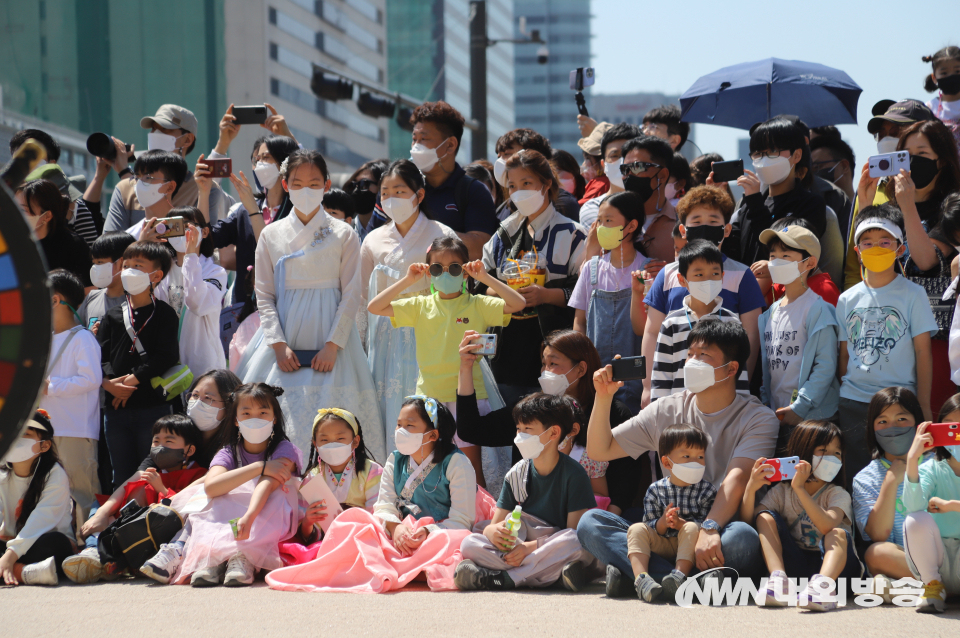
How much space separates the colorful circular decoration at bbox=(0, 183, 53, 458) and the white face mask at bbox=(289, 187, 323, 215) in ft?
13.5

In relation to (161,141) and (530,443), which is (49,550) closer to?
(530,443)

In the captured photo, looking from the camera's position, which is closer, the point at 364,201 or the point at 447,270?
the point at 447,270

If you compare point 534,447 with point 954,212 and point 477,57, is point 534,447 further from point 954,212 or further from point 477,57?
point 477,57

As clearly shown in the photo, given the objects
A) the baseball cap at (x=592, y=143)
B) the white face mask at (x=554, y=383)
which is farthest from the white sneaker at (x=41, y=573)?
the baseball cap at (x=592, y=143)

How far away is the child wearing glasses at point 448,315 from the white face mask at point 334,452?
23.4 inches

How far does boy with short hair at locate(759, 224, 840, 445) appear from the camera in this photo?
490 cm

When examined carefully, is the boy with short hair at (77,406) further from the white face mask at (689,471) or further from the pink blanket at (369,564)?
the white face mask at (689,471)

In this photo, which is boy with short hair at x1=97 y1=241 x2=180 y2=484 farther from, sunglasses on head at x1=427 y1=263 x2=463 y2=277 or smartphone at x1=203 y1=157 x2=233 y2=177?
sunglasses on head at x1=427 y1=263 x2=463 y2=277

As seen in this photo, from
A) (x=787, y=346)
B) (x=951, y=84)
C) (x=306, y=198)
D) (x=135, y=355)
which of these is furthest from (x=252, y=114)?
(x=951, y=84)

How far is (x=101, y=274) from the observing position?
21.2ft

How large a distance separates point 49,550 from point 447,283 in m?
2.58

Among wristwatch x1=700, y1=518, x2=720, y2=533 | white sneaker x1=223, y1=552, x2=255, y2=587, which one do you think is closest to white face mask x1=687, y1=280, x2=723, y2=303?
wristwatch x1=700, y1=518, x2=720, y2=533

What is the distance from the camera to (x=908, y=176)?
17.2 feet

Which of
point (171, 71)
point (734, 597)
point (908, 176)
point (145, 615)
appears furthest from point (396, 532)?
point (171, 71)
